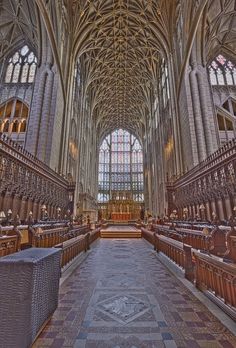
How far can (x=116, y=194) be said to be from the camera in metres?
39.0

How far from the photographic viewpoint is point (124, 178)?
44938 mm

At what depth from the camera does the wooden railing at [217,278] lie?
2392 mm

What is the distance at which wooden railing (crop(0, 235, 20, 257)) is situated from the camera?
152 inches

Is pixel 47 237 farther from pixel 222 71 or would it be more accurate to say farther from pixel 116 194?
pixel 116 194

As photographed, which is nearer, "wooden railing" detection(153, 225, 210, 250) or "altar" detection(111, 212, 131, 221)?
"wooden railing" detection(153, 225, 210, 250)

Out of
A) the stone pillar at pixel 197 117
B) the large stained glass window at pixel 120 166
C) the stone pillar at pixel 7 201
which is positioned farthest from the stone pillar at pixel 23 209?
the large stained glass window at pixel 120 166

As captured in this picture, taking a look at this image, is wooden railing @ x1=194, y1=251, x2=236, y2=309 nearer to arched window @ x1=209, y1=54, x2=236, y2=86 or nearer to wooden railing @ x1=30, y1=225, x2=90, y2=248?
wooden railing @ x1=30, y1=225, x2=90, y2=248

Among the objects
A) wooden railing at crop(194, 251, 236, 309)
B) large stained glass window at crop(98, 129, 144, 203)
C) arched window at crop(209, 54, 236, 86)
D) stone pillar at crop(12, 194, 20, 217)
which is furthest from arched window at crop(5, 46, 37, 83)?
large stained glass window at crop(98, 129, 144, 203)

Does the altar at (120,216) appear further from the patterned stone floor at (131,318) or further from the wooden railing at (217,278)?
the wooden railing at (217,278)

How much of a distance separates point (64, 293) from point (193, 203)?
10077 millimetres

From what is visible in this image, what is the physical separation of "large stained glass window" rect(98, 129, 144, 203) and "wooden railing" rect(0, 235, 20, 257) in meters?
38.9

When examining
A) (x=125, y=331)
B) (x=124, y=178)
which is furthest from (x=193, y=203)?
(x=124, y=178)

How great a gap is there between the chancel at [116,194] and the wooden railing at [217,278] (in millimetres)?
27

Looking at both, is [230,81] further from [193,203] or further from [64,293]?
[64,293]
